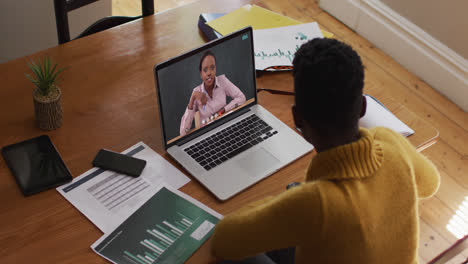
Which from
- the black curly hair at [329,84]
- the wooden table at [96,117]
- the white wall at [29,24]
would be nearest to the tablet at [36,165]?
the wooden table at [96,117]

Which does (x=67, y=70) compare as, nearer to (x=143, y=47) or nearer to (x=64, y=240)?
(x=143, y=47)

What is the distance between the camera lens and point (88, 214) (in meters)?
1.33

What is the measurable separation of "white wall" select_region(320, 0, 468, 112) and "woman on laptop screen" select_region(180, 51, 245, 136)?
63.2 inches

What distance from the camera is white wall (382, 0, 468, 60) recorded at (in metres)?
2.61

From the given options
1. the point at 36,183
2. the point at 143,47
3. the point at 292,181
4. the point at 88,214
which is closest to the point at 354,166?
the point at 292,181

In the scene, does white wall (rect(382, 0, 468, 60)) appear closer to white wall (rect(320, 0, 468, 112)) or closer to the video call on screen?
white wall (rect(320, 0, 468, 112))

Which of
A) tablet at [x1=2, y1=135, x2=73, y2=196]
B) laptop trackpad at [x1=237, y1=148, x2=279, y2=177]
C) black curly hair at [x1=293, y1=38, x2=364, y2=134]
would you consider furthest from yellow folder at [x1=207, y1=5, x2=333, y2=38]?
black curly hair at [x1=293, y1=38, x2=364, y2=134]

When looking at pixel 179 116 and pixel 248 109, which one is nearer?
pixel 179 116

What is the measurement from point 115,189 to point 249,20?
0.90 m

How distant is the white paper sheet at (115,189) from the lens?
1330mm

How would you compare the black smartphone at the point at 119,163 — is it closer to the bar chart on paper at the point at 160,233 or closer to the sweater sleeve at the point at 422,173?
the bar chart on paper at the point at 160,233

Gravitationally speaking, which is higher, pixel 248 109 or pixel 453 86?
pixel 248 109

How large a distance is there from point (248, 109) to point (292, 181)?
0.30m

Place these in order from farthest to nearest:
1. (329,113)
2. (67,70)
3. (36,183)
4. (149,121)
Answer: (67,70) → (149,121) → (36,183) → (329,113)
